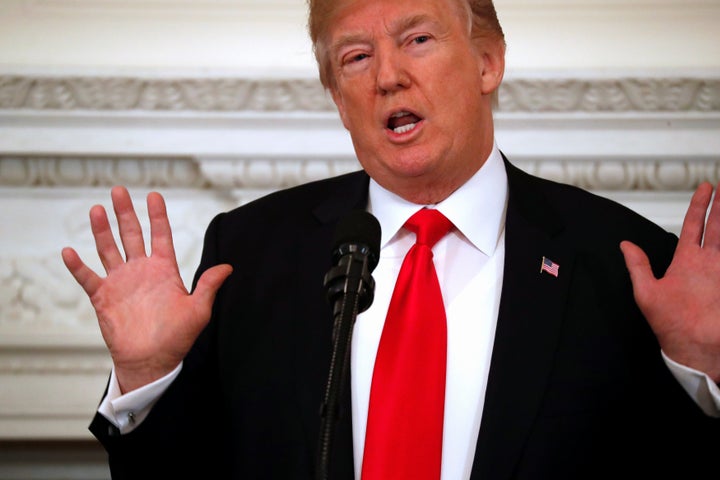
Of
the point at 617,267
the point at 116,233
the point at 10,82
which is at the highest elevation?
the point at 10,82

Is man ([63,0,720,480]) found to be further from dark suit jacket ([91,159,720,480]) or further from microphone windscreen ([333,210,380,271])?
microphone windscreen ([333,210,380,271])

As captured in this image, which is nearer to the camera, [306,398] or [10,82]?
[306,398]

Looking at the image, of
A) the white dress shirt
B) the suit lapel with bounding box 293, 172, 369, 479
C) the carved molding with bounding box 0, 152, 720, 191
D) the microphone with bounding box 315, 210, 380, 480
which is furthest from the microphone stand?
the carved molding with bounding box 0, 152, 720, 191

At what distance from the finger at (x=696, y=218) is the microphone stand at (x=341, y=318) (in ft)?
1.59

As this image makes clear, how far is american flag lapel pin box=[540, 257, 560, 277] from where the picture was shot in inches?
55.4

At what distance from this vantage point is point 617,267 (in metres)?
1.43

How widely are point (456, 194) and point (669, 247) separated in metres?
0.32

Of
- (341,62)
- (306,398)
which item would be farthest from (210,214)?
(306,398)

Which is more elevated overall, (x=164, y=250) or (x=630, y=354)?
(x=164, y=250)

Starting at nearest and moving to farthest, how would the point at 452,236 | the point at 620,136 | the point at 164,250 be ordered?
the point at 164,250 → the point at 452,236 → the point at 620,136

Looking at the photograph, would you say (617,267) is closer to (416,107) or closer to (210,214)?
A: (416,107)

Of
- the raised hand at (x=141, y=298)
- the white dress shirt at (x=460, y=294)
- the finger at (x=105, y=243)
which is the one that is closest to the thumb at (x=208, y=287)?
the raised hand at (x=141, y=298)

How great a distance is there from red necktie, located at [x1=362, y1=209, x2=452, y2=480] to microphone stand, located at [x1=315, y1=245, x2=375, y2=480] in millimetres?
296

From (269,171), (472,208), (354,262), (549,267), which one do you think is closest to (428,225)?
(472,208)
